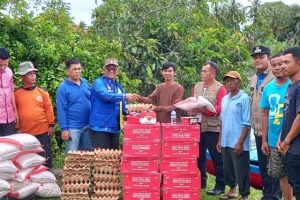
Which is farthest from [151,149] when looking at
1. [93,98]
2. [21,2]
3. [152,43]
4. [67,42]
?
[21,2]

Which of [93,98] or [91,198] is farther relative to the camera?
[93,98]

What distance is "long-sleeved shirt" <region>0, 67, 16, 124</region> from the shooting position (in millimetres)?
6098

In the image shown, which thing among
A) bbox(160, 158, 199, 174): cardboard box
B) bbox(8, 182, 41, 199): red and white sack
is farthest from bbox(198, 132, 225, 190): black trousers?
bbox(8, 182, 41, 199): red and white sack

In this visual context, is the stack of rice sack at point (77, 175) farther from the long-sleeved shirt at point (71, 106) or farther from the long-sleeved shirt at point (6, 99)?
the long-sleeved shirt at point (6, 99)

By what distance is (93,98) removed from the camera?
20.4ft

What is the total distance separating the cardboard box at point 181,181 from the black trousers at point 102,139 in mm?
1064

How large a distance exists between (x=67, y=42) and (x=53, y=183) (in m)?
3.70

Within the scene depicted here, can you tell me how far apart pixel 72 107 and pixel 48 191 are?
3.81 feet

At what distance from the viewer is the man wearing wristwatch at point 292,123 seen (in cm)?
446

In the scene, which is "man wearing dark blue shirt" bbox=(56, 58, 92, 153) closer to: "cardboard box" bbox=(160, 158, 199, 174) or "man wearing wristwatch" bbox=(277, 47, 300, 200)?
"cardboard box" bbox=(160, 158, 199, 174)

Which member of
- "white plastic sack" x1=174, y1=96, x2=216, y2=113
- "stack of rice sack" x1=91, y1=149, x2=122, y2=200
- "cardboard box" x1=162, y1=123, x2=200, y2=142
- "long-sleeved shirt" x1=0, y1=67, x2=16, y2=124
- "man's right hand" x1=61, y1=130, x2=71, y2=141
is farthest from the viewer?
"man's right hand" x1=61, y1=130, x2=71, y2=141

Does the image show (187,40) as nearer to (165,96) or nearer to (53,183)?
(165,96)

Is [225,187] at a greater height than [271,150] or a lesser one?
lesser

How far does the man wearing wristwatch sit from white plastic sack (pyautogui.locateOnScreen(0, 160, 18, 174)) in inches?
122
